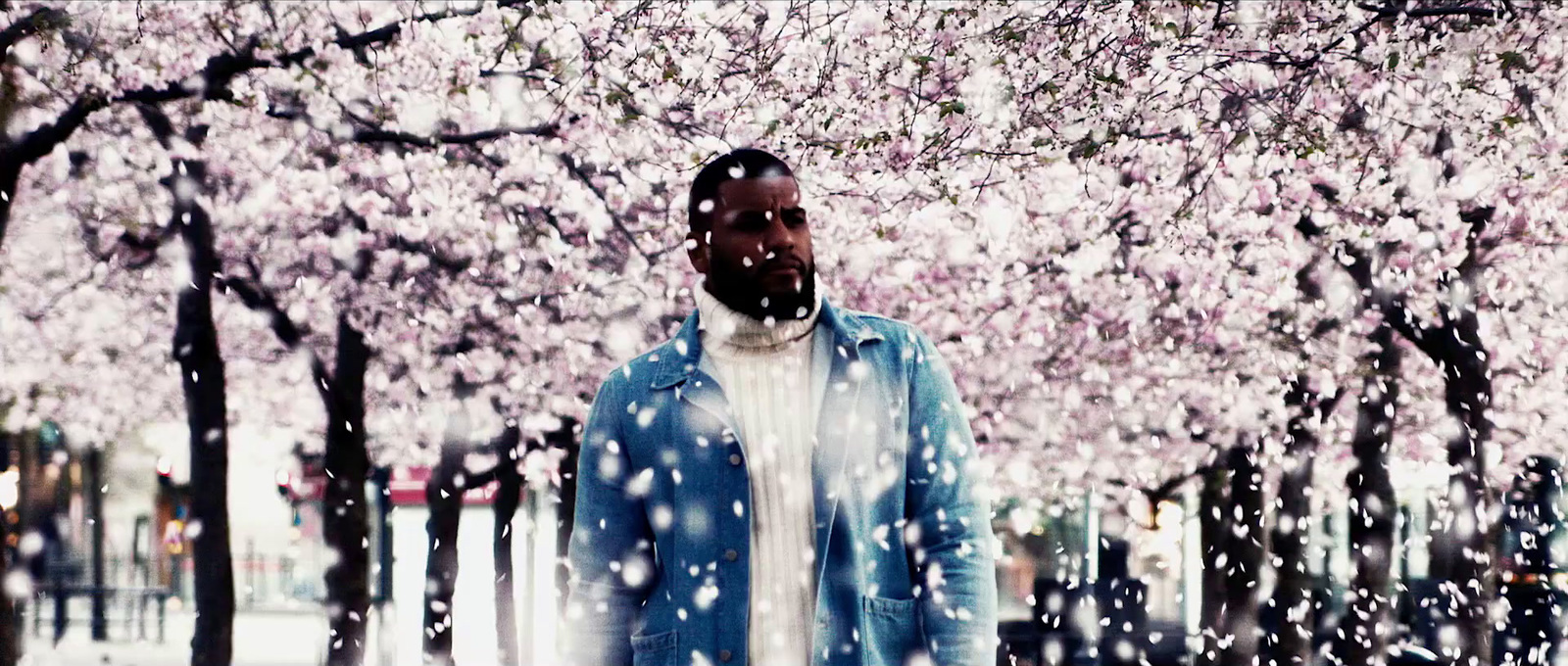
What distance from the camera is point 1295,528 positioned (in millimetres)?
14086

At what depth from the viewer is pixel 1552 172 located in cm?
1010

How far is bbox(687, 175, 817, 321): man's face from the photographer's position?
3219 mm

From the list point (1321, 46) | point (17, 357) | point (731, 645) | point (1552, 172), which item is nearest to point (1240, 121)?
point (1321, 46)

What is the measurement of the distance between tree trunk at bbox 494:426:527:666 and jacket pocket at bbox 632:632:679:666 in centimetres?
1496

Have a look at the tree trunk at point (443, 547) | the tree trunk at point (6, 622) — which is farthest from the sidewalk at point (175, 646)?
the tree trunk at point (6, 622)

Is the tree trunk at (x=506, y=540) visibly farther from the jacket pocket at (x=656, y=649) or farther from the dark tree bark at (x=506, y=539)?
the jacket pocket at (x=656, y=649)

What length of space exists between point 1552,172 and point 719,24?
501cm

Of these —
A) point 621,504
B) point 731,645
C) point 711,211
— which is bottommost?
point 731,645

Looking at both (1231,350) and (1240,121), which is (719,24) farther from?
(1231,350)

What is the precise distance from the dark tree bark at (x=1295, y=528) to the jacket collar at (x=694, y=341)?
10.9 m

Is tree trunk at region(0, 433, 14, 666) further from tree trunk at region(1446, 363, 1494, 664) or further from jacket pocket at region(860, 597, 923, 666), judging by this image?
tree trunk at region(1446, 363, 1494, 664)

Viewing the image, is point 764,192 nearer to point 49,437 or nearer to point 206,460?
point 206,460

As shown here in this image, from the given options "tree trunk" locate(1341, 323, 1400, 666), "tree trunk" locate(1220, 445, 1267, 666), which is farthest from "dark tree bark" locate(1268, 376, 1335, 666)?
"tree trunk" locate(1220, 445, 1267, 666)

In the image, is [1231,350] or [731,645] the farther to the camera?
[1231,350]
